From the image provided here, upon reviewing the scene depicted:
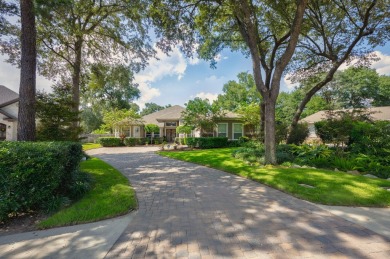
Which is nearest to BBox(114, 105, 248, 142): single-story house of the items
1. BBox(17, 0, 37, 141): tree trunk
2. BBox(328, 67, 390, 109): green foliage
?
BBox(17, 0, 37, 141): tree trunk

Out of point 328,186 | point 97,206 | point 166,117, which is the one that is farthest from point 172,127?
point 97,206

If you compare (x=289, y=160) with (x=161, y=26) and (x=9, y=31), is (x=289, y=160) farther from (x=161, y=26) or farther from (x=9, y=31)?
(x=9, y=31)

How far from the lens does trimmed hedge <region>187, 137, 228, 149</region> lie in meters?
19.9

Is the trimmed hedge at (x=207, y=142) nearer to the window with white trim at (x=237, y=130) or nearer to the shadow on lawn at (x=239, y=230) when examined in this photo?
the window with white trim at (x=237, y=130)

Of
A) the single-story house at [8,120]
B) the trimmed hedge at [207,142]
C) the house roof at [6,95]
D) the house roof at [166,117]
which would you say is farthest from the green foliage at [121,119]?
the house roof at [6,95]

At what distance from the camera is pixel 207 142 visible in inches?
784

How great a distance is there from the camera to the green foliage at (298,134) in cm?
1448

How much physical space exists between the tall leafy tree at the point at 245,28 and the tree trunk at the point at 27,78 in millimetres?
5031

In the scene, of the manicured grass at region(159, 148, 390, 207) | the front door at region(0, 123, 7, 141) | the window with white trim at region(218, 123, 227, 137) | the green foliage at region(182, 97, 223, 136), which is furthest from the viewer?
the window with white trim at region(218, 123, 227, 137)

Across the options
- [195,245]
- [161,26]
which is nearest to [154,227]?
[195,245]

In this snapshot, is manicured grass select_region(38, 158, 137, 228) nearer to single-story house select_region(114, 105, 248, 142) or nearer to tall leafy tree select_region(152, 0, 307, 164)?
tall leafy tree select_region(152, 0, 307, 164)

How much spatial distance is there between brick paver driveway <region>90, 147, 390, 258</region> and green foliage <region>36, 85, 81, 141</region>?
6134 mm

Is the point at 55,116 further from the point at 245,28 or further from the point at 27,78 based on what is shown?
the point at 245,28

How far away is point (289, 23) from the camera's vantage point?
38.8 ft
